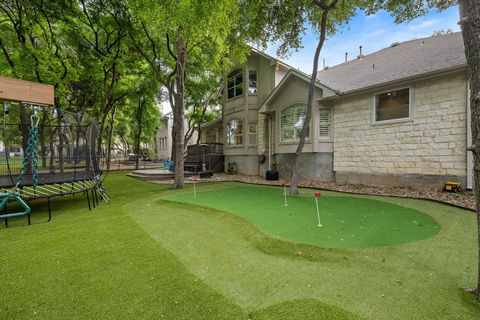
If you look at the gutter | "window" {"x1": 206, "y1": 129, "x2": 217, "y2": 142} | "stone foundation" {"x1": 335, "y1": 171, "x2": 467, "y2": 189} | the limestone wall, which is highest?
the gutter

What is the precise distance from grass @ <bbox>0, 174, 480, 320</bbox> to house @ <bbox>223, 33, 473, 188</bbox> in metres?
4.44

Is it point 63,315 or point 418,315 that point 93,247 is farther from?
point 418,315

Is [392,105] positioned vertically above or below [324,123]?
above

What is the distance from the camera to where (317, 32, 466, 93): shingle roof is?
24.6ft

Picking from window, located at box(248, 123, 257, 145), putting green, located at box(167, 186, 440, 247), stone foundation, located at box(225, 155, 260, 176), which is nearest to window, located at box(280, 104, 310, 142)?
window, located at box(248, 123, 257, 145)

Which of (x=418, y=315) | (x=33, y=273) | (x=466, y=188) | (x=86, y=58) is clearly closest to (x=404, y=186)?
(x=466, y=188)

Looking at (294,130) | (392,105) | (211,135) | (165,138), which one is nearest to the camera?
(392,105)

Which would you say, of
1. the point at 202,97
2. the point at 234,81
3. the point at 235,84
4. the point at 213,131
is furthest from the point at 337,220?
the point at 202,97

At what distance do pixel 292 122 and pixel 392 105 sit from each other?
4469 mm

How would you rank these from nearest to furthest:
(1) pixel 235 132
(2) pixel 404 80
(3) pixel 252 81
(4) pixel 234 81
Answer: (2) pixel 404 80, (3) pixel 252 81, (1) pixel 235 132, (4) pixel 234 81

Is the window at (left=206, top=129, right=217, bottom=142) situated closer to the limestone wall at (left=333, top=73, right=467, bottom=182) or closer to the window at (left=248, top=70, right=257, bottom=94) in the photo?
the window at (left=248, top=70, right=257, bottom=94)

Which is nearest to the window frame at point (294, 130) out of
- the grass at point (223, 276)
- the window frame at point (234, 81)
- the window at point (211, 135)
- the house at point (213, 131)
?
the window frame at point (234, 81)

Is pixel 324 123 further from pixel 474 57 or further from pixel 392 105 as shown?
pixel 474 57

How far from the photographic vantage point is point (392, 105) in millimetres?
8461
